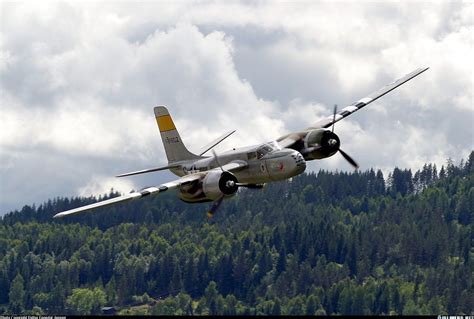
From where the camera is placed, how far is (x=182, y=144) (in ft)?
494

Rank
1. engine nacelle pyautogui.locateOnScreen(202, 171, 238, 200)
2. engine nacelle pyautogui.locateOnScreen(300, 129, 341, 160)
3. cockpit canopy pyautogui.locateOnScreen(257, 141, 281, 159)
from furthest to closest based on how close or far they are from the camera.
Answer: engine nacelle pyautogui.locateOnScreen(300, 129, 341, 160), cockpit canopy pyautogui.locateOnScreen(257, 141, 281, 159), engine nacelle pyautogui.locateOnScreen(202, 171, 238, 200)

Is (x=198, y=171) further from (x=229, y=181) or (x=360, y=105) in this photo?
(x=360, y=105)

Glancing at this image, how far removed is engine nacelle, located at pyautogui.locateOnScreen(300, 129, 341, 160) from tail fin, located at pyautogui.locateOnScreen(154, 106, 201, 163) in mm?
Result: 16148

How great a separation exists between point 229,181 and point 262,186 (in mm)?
9214

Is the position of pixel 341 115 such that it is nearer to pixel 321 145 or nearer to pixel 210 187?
pixel 321 145

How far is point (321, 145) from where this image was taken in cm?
13575

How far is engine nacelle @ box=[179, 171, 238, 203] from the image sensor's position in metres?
126

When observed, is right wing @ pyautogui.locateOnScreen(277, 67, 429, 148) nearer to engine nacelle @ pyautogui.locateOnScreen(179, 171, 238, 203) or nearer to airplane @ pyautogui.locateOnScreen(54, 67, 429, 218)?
airplane @ pyautogui.locateOnScreen(54, 67, 429, 218)

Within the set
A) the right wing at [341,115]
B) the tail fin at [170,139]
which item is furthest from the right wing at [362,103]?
the tail fin at [170,139]

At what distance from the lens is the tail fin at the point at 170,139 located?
149250 millimetres

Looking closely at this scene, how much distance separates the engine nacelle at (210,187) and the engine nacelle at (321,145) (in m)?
13.0

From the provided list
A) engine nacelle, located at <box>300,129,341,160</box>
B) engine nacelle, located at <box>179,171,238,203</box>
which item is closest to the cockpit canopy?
engine nacelle, located at <box>300,129,341,160</box>

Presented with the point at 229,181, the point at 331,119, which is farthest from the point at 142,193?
the point at 331,119

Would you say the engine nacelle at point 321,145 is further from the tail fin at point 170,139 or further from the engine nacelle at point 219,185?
the tail fin at point 170,139
